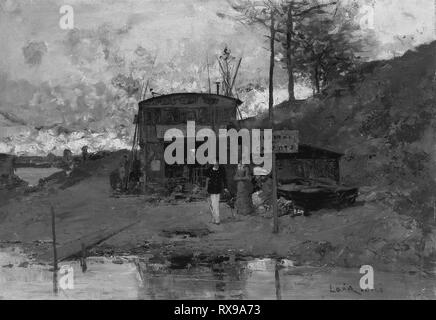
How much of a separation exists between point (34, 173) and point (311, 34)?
5.09 meters

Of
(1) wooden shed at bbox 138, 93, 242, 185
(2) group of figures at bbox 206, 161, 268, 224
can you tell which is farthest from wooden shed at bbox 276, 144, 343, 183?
(1) wooden shed at bbox 138, 93, 242, 185

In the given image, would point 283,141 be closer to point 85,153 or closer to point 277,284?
point 277,284

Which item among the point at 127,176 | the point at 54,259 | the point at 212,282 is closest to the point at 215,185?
the point at 127,176

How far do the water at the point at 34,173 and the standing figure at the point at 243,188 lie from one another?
313 cm

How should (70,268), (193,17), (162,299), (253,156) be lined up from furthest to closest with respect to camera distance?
(253,156), (193,17), (70,268), (162,299)

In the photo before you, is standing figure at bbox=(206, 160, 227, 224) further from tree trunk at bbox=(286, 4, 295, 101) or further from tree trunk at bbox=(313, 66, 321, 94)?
tree trunk at bbox=(313, 66, 321, 94)

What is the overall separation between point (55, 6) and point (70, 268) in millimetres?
4036

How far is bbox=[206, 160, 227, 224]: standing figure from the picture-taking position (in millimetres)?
10906

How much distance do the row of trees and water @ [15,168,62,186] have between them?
3.91 m

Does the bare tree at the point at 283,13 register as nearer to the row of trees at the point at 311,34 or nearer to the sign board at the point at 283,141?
the row of trees at the point at 311,34

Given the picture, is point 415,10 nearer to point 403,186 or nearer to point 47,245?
point 403,186

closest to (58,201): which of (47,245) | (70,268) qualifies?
(47,245)

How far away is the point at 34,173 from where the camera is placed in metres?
10.6

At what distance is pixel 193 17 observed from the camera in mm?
10062
